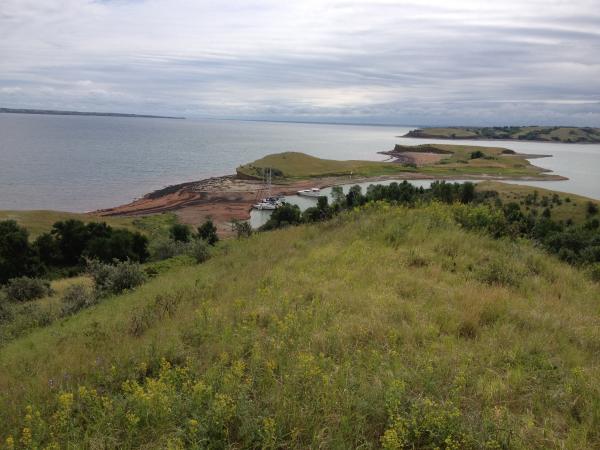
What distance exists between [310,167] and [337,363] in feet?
381

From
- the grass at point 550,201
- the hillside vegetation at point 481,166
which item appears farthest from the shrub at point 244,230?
the hillside vegetation at point 481,166

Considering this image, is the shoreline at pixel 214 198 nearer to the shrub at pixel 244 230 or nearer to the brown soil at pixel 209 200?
the brown soil at pixel 209 200

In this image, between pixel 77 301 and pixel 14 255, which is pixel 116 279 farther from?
pixel 14 255

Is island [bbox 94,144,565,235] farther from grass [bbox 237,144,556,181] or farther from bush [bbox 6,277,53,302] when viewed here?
bush [bbox 6,277,53,302]

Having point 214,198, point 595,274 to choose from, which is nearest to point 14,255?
point 595,274

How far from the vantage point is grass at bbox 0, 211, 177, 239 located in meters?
47.2

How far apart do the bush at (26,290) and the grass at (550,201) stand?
6853cm

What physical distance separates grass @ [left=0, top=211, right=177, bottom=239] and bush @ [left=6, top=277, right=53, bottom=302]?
88.5 ft

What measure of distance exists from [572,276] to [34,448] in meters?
10.0

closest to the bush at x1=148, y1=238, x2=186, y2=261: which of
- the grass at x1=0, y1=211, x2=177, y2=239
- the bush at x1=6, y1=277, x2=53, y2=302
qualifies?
the bush at x1=6, y1=277, x2=53, y2=302

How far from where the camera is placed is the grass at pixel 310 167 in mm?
110625

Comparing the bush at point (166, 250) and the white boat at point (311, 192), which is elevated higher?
the bush at point (166, 250)

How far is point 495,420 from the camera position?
3986mm

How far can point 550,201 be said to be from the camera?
72.8 meters
